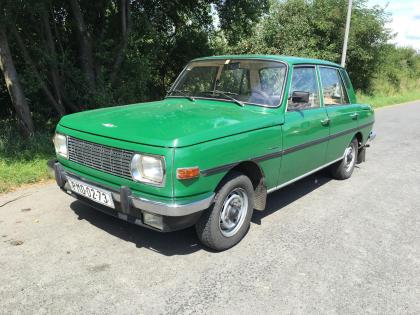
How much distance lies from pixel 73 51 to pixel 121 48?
3.51 ft

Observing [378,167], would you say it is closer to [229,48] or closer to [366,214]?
[366,214]

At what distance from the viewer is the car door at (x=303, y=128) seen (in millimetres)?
4195

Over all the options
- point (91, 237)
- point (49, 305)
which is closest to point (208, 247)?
point (91, 237)

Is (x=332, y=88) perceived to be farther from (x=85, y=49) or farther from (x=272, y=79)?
(x=85, y=49)

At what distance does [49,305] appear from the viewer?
277cm

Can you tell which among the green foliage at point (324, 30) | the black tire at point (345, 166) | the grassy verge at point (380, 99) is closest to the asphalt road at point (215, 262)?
the black tire at point (345, 166)

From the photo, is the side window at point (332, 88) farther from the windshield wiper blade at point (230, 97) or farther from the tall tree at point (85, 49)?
the tall tree at point (85, 49)

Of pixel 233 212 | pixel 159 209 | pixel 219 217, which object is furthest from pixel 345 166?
pixel 159 209

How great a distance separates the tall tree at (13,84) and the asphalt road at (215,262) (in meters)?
2.35

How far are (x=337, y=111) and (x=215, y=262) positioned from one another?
290 cm

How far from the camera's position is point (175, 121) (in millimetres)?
3561

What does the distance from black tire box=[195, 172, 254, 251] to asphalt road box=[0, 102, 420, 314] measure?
113 mm

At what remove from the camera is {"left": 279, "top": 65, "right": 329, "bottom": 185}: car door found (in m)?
4.20

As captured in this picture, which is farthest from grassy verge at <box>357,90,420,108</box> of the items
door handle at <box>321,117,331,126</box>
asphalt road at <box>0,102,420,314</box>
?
asphalt road at <box>0,102,420,314</box>
